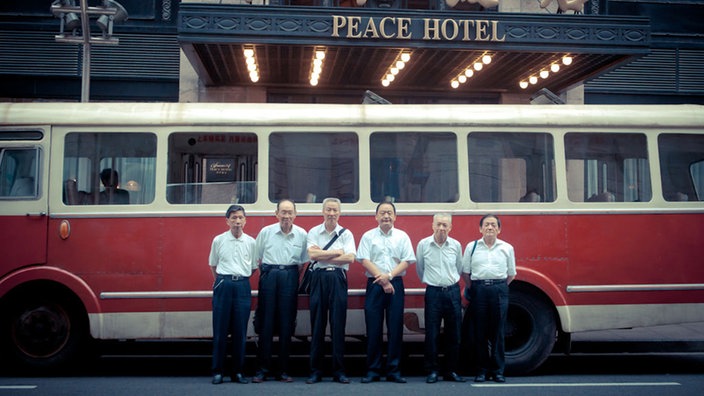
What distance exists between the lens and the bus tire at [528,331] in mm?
8664

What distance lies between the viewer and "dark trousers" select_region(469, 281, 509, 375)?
8125 mm

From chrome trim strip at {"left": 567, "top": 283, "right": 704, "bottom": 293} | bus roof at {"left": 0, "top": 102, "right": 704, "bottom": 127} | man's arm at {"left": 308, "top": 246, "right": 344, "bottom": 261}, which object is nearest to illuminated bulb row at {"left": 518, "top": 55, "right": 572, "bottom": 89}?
bus roof at {"left": 0, "top": 102, "right": 704, "bottom": 127}

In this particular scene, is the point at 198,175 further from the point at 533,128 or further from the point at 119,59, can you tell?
the point at 119,59

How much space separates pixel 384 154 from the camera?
882 centimetres

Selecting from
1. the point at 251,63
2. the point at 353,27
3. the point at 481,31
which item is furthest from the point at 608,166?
the point at 251,63

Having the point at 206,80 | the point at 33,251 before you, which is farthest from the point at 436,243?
the point at 206,80

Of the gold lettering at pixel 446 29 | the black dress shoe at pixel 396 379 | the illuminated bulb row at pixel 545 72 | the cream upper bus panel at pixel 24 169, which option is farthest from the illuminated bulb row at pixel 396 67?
the black dress shoe at pixel 396 379

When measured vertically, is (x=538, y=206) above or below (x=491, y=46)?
below

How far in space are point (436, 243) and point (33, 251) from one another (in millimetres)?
4376

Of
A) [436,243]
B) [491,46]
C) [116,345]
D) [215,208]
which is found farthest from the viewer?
[491,46]

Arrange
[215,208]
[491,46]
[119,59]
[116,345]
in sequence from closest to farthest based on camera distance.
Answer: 1. [215,208]
2. [116,345]
3. [491,46]
4. [119,59]

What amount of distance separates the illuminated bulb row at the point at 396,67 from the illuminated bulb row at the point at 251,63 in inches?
102

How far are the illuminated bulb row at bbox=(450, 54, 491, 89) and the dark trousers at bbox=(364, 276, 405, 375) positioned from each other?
292 inches

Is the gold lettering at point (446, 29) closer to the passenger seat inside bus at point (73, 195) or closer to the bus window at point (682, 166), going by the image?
the bus window at point (682, 166)
